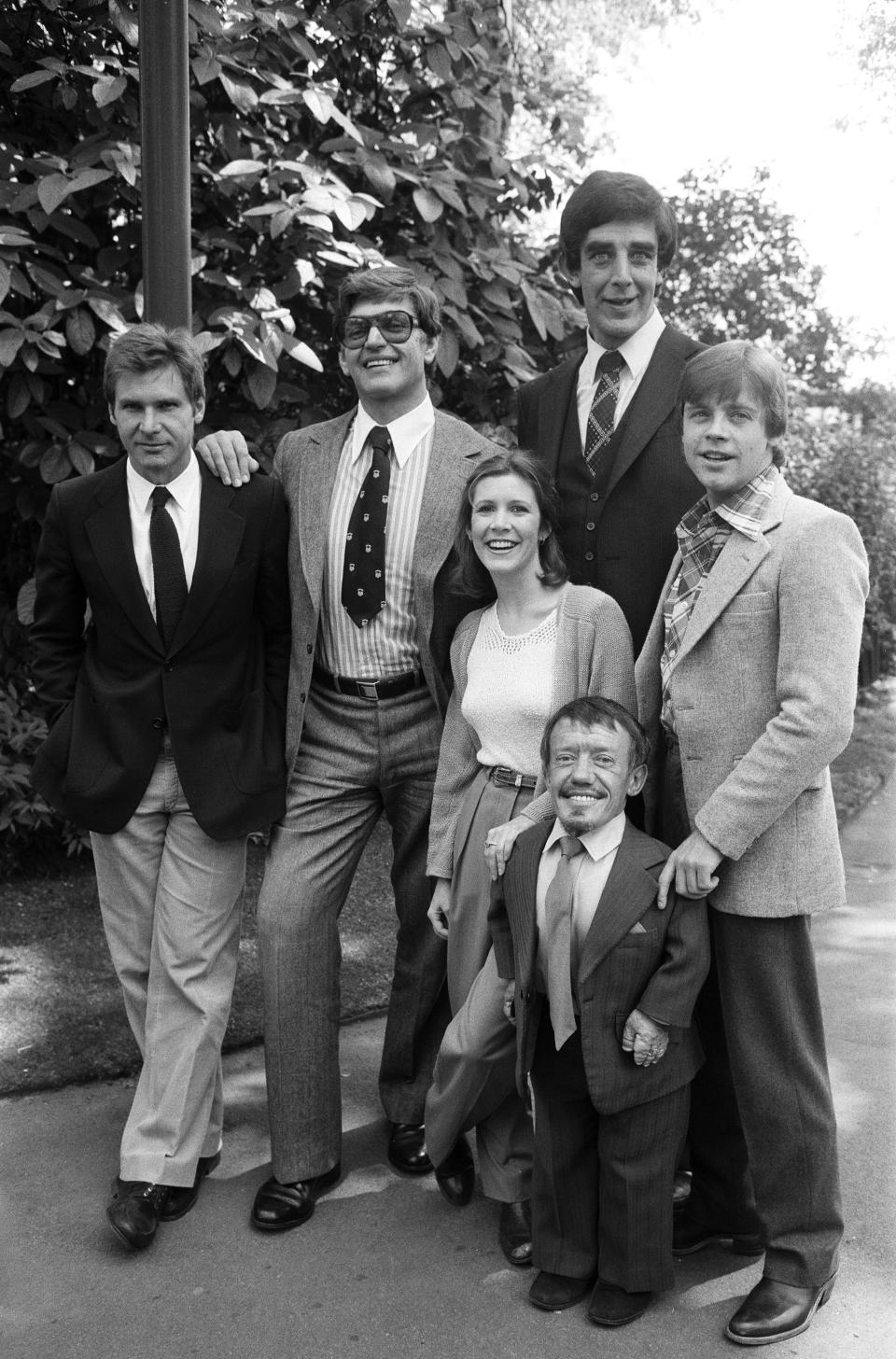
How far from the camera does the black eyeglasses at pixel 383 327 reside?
3.50 m

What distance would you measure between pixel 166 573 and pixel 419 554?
0.64 metres

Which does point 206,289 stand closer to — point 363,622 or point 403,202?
point 403,202

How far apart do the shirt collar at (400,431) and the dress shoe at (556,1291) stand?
2020mm

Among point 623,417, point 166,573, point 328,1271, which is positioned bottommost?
point 328,1271

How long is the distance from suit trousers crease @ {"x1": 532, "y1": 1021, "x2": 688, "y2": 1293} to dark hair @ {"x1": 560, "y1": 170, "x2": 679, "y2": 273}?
6.53 ft

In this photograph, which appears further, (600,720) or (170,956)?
(170,956)

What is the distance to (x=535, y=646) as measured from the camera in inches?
131

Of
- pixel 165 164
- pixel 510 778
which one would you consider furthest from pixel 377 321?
pixel 510 778

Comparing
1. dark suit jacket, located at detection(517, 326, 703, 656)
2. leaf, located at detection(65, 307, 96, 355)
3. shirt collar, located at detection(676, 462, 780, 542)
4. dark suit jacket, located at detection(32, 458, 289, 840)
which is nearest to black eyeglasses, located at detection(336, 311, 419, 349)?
dark suit jacket, located at detection(32, 458, 289, 840)

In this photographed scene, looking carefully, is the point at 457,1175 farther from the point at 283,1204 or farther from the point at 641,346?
the point at 641,346

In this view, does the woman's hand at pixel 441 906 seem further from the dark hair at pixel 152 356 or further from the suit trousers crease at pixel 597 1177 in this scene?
the dark hair at pixel 152 356

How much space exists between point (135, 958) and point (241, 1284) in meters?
0.86

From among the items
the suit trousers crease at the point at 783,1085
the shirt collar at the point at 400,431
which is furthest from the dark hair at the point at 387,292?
the suit trousers crease at the point at 783,1085

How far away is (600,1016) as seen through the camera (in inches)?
116
